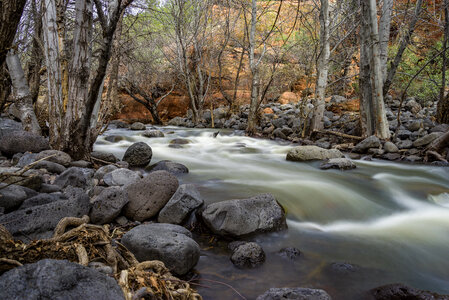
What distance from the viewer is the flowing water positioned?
8.23 feet

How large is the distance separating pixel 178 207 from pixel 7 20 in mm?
2358

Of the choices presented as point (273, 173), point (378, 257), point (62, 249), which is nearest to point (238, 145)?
point (273, 173)

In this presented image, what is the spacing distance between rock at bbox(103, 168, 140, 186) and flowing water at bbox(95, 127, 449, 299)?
1.12 m

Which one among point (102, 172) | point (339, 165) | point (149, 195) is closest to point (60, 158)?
point (102, 172)

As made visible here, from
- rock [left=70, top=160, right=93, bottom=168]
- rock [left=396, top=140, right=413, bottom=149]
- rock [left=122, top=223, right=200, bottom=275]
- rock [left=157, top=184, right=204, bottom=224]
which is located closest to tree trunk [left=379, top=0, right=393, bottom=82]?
rock [left=396, top=140, right=413, bottom=149]

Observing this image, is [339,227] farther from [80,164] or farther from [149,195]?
[80,164]

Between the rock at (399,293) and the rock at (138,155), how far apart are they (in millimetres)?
4628

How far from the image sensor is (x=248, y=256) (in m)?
2.68

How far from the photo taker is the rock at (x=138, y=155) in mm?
5723

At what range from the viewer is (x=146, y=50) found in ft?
57.6

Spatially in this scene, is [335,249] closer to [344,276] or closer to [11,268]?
[344,276]

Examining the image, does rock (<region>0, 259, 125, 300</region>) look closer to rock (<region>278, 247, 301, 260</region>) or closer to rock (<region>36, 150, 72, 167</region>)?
rock (<region>278, 247, 301, 260</region>)

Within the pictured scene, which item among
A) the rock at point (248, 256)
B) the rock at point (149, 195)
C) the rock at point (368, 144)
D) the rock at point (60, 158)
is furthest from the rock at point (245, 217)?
the rock at point (368, 144)

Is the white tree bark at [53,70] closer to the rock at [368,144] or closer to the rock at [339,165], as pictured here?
the rock at [339,165]
